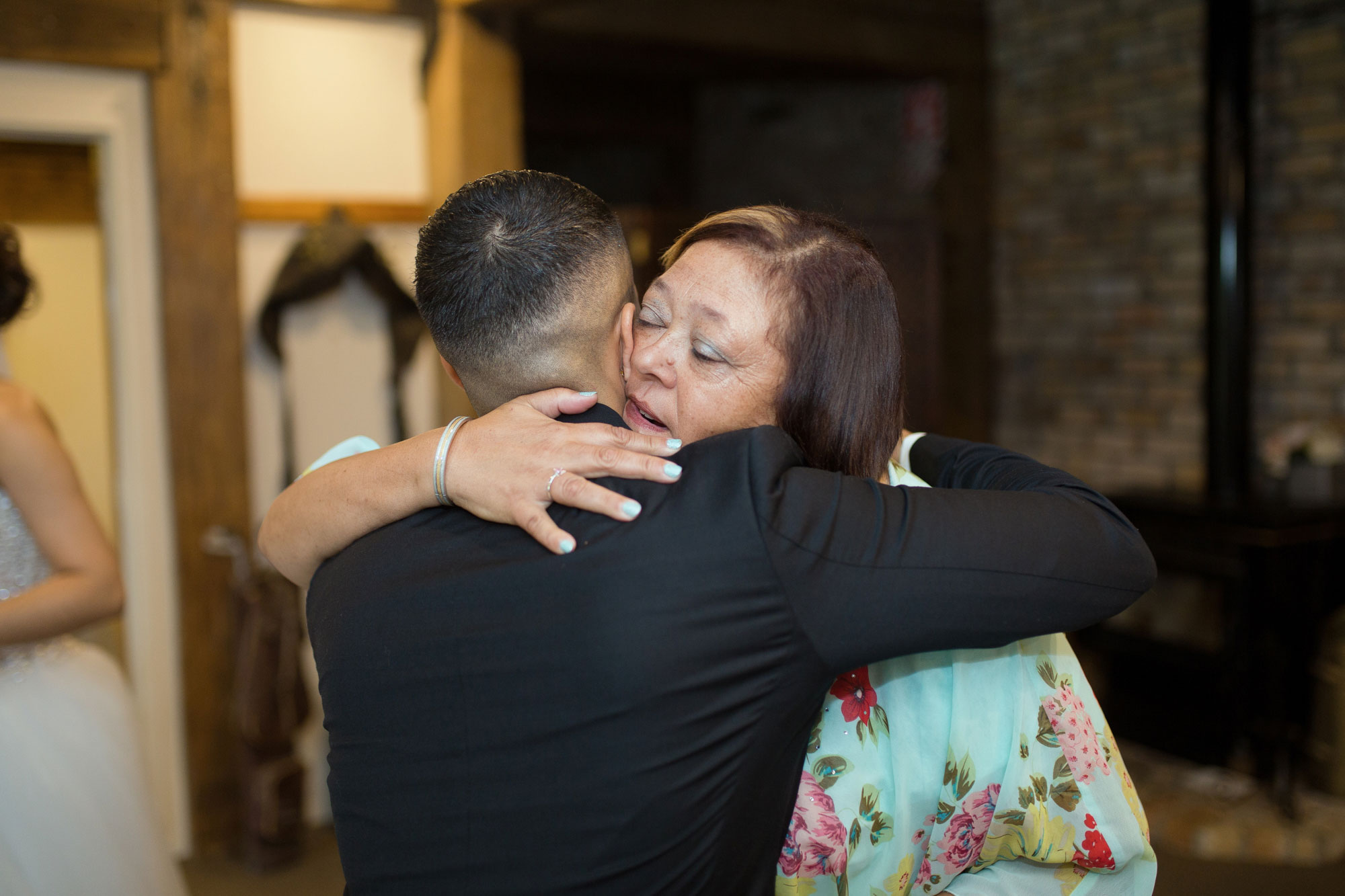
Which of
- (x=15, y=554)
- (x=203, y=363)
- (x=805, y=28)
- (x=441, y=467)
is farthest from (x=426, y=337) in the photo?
(x=441, y=467)

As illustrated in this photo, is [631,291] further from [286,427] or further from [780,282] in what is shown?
[286,427]

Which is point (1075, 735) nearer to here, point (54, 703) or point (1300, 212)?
point (54, 703)

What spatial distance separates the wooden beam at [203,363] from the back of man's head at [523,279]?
97.3 inches

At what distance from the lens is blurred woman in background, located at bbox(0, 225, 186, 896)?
1904mm

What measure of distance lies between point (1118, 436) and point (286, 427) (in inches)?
133

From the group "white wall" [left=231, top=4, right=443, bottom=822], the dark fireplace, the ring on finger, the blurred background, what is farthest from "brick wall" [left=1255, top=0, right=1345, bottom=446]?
the ring on finger

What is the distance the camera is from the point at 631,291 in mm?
1165

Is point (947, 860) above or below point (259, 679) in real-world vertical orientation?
above

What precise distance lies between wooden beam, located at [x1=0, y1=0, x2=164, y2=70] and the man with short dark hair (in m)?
2.65

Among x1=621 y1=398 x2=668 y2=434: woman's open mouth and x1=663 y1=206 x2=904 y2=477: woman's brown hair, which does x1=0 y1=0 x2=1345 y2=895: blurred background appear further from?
x1=663 y1=206 x2=904 y2=477: woman's brown hair

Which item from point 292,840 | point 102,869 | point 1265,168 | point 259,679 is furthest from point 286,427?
point 1265,168

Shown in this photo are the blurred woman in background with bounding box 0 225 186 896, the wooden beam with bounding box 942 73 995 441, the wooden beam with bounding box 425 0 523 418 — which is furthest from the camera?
the wooden beam with bounding box 942 73 995 441

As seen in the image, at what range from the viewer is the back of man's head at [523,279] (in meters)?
1.08

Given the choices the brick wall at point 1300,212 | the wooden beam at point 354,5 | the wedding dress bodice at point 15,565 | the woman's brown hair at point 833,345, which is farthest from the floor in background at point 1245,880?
the wooden beam at point 354,5
